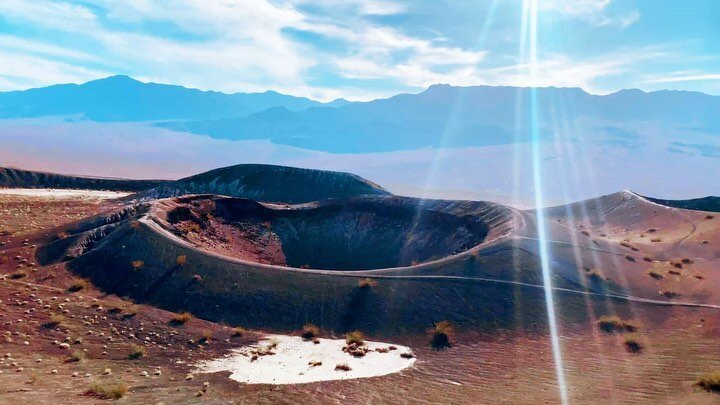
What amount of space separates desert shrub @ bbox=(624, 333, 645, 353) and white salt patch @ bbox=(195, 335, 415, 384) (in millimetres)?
9208

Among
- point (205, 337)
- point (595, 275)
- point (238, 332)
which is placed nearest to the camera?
point (205, 337)

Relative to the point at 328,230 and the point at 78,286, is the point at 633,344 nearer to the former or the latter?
the point at 78,286

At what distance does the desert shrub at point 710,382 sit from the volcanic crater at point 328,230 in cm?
2369

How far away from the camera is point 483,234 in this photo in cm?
4206

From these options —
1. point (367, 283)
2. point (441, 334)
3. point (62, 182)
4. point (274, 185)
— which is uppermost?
point (274, 185)

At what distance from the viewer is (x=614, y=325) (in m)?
25.4

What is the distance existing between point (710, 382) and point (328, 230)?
3807 centimetres

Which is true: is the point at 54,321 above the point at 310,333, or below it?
above

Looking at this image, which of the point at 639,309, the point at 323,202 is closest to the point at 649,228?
the point at 639,309

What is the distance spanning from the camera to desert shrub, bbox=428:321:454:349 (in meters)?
24.1

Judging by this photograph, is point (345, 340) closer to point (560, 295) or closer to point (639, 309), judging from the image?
point (560, 295)

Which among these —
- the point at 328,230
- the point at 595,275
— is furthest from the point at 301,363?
the point at 328,230

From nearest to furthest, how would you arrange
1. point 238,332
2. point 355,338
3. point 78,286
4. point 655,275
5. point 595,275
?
point 355,338 → point 238,332 → point 78,286 → point 595,275 → point 655,275

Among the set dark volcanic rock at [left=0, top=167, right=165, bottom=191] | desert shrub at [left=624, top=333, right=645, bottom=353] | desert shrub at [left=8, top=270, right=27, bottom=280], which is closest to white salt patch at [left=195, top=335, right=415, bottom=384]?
desert shrub at [left=624, top=333, right=645, bottom=353]
